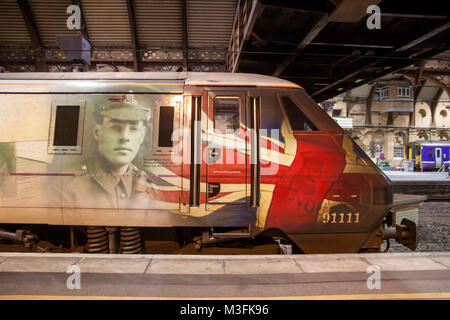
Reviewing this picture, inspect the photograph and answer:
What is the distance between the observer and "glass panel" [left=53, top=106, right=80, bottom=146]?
382 cm

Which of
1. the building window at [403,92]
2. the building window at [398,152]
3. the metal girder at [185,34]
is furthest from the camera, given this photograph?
the building window at [398,152]

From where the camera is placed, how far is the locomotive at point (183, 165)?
12.2 feet

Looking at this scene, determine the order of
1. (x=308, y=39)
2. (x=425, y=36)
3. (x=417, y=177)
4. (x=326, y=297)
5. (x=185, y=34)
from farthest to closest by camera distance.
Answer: (x=417, y=177), (x=185, y=34), (x=308, y=39), (x=425, y=36), (x=326, y=297)

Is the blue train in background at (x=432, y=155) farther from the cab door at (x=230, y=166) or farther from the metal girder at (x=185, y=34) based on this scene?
the cab door at (x=230, y=166)

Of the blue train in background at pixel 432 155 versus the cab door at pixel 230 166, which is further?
the blue train in background at pixel 432 155

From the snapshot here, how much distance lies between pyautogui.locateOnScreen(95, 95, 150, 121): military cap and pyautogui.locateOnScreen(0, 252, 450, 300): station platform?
2087 millimetres

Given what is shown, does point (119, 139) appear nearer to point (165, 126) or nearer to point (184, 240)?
point (165, 126)

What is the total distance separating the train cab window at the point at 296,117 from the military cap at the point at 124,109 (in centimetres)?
218

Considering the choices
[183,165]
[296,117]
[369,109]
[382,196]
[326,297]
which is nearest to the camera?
[326,297]

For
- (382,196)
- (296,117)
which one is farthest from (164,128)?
(382,196)

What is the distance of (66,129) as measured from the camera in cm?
384

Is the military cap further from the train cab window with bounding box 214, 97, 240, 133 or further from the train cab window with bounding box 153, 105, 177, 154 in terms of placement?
the train cab window with bounding box 214, 97, 240, 133

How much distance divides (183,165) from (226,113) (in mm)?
1082

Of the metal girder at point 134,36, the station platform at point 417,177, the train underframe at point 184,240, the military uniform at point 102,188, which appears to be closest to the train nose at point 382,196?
the train underframe at point 184,240
